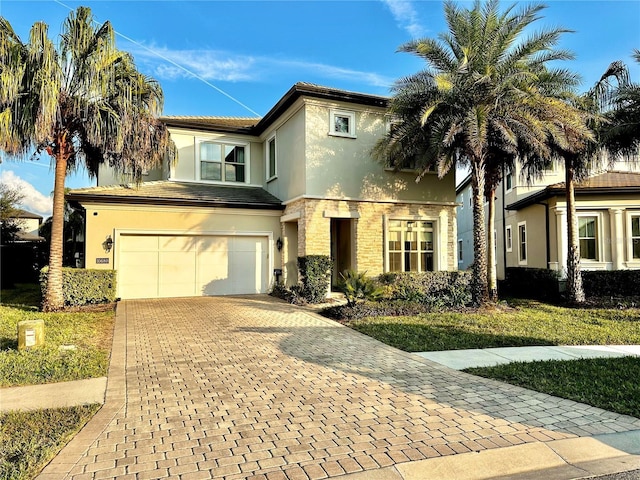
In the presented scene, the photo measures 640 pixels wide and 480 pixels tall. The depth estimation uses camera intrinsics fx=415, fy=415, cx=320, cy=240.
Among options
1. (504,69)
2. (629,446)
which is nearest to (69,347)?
(629,446)

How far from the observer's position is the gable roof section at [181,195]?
14.4 meters

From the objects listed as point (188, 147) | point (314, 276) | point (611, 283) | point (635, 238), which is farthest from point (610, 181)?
point (188, 147)

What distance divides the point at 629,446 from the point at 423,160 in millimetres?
10474

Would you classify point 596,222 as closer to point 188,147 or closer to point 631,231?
point 631,231

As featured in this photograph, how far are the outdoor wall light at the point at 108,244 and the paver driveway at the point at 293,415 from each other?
292 inches

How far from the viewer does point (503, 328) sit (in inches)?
401

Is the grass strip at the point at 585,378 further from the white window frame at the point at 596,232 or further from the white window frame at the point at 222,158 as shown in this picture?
the white window frame at the point at 222,158

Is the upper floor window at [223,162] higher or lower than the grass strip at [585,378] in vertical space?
higher

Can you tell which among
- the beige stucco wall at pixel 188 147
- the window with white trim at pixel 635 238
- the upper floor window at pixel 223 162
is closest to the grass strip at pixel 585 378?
the window with white trim at pixel 635 238

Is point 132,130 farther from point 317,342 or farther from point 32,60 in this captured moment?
point 317,342

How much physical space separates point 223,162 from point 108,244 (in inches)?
242

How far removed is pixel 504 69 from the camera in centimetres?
1214

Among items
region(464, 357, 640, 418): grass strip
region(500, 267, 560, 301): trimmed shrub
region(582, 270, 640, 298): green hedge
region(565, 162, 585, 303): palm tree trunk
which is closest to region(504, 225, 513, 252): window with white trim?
region(500, 267, 560, 301): trimmed shrub

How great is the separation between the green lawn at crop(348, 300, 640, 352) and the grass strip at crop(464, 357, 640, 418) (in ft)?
5.07
